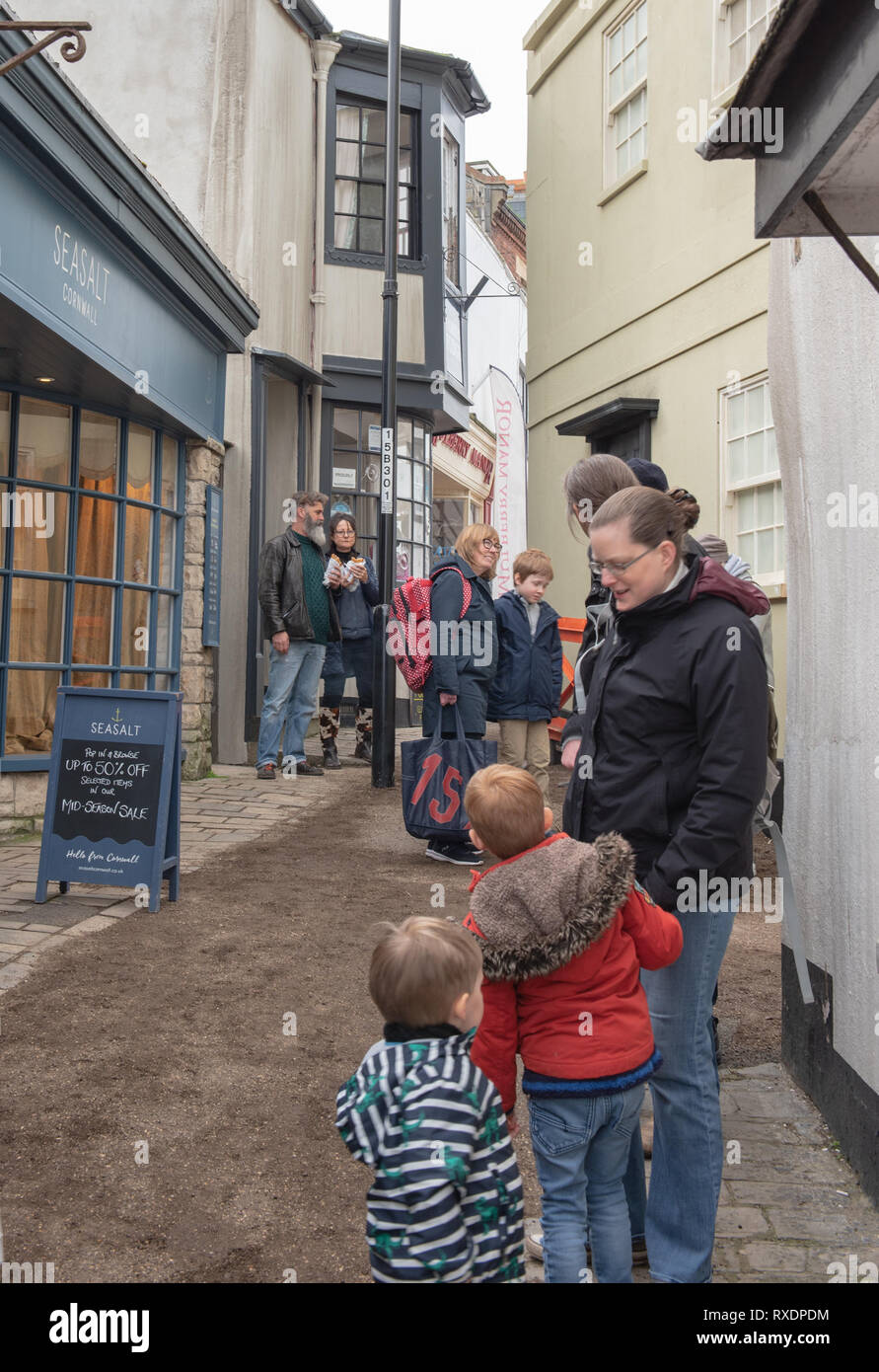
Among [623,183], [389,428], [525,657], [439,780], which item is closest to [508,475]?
[623,183]

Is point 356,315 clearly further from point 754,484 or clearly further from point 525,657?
point 525,657

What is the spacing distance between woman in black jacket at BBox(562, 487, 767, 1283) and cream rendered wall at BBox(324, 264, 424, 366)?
11748mm

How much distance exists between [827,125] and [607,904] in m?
1.59

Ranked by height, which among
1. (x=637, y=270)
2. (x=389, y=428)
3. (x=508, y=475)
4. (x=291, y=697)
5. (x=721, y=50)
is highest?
(x=508, y=475)

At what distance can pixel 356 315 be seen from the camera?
46.2 feet

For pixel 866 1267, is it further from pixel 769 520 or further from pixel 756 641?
pixel 769 520

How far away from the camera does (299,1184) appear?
10.7 ft

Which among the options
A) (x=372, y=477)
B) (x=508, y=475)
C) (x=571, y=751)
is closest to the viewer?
(x=571, y=751)

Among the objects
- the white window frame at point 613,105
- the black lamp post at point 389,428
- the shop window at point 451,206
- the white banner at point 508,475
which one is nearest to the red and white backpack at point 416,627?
the black lamp post at point 389,428

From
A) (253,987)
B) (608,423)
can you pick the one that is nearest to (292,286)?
(608,423)

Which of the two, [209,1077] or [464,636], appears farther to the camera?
[464,636]

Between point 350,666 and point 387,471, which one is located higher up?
point 387,471

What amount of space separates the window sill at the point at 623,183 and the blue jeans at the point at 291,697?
507 cm

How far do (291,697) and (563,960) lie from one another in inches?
326
